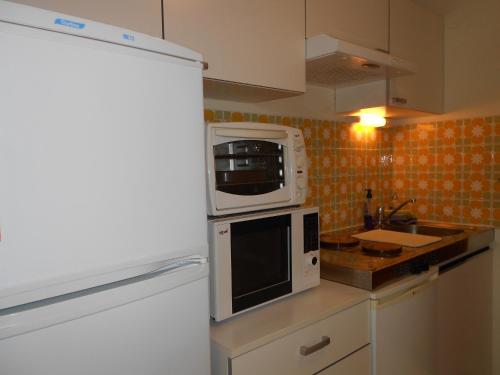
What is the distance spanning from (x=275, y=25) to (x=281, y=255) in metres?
0.85

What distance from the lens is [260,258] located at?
1274 millimetres

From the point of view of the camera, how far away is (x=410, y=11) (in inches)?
80.6

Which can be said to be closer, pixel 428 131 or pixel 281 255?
pixel 281 255

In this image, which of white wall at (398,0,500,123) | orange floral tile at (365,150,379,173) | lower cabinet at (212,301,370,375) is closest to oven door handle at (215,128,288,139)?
lower cabinet at (212,301,370,375)

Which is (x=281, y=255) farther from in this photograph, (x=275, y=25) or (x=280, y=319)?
(x=275, y=25)

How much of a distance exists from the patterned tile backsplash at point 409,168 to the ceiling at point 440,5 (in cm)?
68

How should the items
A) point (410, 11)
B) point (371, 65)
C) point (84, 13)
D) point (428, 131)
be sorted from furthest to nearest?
point (428, 131), point (410, 11), point (371, 65), point (84, 13)

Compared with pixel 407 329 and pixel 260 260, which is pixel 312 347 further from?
pixel 407 329

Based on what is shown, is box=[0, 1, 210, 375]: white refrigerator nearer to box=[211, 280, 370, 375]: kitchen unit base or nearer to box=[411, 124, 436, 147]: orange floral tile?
box=[211, 280, 370, 375]: kitchen unit base

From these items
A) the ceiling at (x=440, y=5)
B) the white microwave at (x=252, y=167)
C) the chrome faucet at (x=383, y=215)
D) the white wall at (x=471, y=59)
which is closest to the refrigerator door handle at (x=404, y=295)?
the white microwave at (x=252, y=167)

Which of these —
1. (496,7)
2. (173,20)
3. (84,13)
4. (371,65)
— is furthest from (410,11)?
(84,13)

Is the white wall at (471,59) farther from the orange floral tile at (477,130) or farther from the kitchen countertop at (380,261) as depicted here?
the kitchen countertop at (380,261)

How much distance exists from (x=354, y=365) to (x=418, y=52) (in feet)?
5.65

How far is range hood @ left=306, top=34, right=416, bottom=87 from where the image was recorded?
4.68 ft
